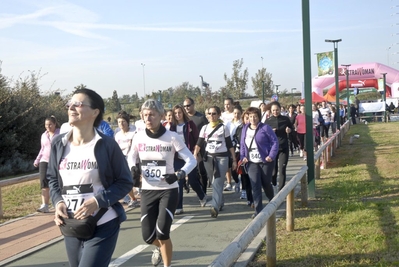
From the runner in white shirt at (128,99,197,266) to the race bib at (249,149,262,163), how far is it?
2756 millimetres

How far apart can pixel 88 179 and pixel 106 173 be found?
13 cm

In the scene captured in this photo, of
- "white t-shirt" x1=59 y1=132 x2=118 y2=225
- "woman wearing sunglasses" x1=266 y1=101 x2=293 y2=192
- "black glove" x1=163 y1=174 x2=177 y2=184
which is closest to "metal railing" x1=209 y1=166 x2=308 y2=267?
"white t-shirt" x1=59 y1=132 x2=118 y2=225

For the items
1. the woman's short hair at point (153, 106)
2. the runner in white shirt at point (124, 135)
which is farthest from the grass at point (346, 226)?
the runner in white shirt at point (124, 135)

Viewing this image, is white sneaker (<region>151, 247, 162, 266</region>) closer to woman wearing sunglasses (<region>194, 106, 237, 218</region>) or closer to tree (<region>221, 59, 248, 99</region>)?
woman wearing sunglasses (<region>194, 106, 237, 218</region>)

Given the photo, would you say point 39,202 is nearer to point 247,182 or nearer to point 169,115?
point 169,115

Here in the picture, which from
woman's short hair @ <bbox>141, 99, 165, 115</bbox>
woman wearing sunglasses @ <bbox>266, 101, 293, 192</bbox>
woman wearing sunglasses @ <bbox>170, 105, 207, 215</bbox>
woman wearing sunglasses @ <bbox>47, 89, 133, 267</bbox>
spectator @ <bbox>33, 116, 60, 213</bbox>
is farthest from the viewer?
woman wearing sunglasses @ <bbox>266, 101, 293, 192</bbox>

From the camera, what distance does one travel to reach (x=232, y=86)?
55594 millimetres

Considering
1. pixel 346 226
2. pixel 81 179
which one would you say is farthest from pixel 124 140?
pixel 81 179

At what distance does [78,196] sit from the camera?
367cm

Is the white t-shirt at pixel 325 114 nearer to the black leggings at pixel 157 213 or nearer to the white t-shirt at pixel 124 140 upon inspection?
the white t-shirt at pixel 124 140

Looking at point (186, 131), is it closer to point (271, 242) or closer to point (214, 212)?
point (214, 212)

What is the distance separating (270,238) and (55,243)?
11.2 feet

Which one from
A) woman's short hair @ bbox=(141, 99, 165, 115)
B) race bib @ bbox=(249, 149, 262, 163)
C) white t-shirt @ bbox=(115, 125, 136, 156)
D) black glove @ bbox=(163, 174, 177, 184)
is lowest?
race bib @ bbox=(249, 149, 262, 163)

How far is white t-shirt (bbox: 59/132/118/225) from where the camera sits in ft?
12.0
